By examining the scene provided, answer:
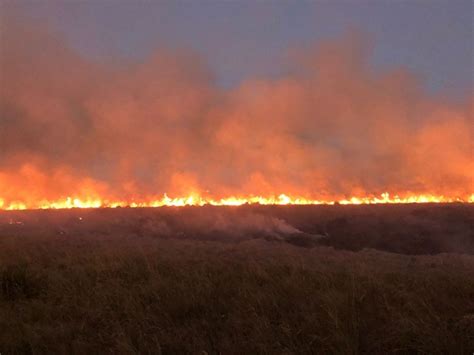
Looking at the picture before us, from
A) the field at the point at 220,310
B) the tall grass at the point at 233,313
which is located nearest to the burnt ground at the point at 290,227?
the field at the point at 220,310

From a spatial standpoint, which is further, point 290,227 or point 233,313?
point 290,227

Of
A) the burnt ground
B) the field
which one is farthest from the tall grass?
the burnt ground

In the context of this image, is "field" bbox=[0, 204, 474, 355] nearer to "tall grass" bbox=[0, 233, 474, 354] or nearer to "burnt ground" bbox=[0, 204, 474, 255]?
"tall grass" bbox=[0, 233, 474, 354]

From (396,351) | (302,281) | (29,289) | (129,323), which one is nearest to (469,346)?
(396,351)

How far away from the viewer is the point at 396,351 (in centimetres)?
507

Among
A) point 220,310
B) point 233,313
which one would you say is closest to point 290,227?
point 220,310

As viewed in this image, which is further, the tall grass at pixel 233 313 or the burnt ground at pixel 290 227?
the burnt ground at pixel 290 227

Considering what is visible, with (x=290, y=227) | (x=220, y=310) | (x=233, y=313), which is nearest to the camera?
(x=233, y=313)

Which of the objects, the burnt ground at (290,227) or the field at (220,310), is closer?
the field at (220,310)

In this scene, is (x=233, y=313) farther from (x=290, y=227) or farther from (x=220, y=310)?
(x=290, y=227)

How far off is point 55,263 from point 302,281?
23.3 feet

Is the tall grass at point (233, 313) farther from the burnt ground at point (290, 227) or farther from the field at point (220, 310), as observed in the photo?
the burnt ground at point (290, 227)

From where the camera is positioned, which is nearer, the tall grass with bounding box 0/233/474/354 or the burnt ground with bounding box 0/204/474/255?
the tall grass with bounding box 0/233/474/354

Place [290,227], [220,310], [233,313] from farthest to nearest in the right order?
[290,227] < [220,310] < [233,313]
